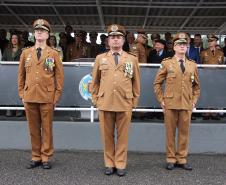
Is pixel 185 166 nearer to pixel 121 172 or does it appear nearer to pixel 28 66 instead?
pixel 121 172

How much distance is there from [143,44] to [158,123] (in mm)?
1721

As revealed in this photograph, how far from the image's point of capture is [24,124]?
742 cm

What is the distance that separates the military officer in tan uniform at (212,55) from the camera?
8.27 meters

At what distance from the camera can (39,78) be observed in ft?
20.3

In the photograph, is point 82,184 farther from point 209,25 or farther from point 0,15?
point 209,25

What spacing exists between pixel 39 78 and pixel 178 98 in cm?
189

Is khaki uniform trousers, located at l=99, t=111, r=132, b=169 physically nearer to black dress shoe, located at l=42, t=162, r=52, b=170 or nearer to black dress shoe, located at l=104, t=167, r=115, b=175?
black dress shoe, located at l=104, t=167, r=115, b=175

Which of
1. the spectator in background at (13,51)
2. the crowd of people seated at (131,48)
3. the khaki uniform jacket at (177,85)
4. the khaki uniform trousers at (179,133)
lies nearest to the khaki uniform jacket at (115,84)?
the khaki uniform jacket at (177,85)

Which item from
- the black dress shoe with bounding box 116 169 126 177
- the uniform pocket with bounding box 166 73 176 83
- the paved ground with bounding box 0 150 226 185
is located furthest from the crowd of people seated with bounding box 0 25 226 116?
the black dress shoe with bounding box 116 169 126 177

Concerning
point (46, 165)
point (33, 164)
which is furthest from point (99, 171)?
point (33, 164)

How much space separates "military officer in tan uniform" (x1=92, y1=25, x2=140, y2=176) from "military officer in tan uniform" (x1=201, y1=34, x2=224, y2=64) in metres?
2.59

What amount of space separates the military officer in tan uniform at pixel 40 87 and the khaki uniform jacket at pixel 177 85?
145 centimetres

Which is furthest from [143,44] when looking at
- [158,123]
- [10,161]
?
[10,161]

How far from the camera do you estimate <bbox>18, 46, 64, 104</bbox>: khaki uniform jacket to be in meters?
6.17
